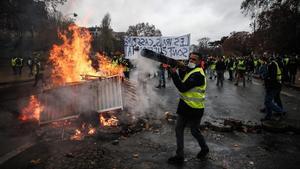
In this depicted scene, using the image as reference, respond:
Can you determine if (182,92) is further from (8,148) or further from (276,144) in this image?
(8,148)

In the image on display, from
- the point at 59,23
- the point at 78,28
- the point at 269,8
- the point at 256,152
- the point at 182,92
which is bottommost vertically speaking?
the point at 256,152

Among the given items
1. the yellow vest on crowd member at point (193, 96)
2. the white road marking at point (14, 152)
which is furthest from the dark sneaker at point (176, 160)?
the white road marking at point (14, 152)

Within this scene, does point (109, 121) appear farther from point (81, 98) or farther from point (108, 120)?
point (81, 98)

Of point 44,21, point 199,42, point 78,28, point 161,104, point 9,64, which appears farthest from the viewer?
point 199,42

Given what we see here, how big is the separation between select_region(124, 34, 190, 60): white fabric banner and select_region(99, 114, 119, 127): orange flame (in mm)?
7745

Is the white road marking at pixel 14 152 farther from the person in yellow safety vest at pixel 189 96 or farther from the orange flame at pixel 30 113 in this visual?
the person in yellow safety vest at pixel 189 96

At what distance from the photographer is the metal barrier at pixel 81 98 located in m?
7.84

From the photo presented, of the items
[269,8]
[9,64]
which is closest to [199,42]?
[269,8]

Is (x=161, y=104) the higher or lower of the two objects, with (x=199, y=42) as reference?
lower

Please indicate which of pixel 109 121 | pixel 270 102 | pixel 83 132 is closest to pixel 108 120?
pixel 109 121

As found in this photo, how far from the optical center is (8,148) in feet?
20.4

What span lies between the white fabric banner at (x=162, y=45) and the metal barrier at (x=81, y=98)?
7.10m

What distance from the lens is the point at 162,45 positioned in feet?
53.3

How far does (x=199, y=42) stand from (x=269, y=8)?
6625 centimetres
